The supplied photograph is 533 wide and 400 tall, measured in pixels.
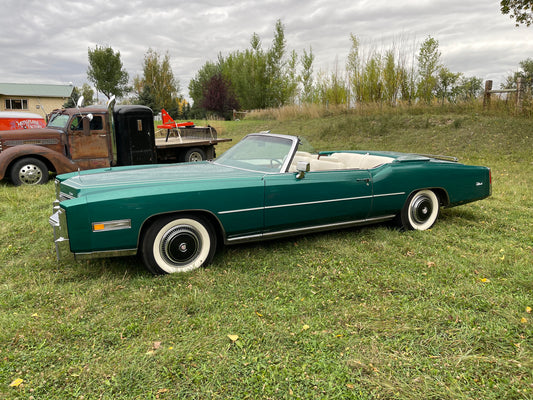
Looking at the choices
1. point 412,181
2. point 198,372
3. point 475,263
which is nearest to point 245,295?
point 198,372

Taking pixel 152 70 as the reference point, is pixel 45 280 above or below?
below

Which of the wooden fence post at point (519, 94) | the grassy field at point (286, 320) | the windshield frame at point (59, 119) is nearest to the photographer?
the grassy field at point (286, 320)

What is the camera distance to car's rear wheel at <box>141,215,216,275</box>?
11.4 feet

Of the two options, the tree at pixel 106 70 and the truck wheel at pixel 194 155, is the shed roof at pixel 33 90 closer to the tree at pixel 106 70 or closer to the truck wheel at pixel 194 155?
the tree at pixel 106 70

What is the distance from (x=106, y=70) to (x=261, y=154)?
4326cm

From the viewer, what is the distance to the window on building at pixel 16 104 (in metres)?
37.4

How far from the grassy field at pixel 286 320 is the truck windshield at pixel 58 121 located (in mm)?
4601

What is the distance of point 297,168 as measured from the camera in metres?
4.06

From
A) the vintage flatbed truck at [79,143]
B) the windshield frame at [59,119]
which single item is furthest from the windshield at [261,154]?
the windshield frame at [59,119]

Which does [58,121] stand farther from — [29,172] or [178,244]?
[178,244]

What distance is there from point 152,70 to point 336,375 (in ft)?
135

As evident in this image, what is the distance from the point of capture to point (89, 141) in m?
8.82

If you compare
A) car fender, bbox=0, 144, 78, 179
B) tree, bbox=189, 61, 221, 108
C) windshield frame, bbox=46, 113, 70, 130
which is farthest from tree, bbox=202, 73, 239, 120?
car fender, bbox=0, 144, 78, 179

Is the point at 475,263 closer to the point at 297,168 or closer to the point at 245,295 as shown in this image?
the point at 297,168
